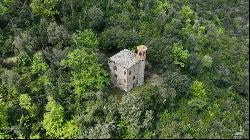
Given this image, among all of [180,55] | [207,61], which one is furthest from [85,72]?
[207,61]

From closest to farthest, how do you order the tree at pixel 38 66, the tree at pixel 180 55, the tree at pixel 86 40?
the tree at pixel 38 66 → the tree at pixel 86 40 → the tree at pixel 180 55

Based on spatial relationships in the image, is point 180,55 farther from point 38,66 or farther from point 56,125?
point 56,125

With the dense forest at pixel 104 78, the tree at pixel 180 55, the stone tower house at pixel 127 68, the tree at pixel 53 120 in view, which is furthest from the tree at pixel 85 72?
the tree at pixel 180 55

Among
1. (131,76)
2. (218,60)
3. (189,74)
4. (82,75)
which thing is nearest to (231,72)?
(218,60)

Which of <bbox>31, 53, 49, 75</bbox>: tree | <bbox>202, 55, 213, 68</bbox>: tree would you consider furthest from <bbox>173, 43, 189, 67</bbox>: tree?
<bbox>31, 53, 49, 75</bbox>: tree

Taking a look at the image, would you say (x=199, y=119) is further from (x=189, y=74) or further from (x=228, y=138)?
(x=189, y=74)

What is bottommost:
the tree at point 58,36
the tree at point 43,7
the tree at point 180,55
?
the tree at point 180,55

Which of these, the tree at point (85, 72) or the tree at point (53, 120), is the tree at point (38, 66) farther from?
the tree at point (53, 120)
